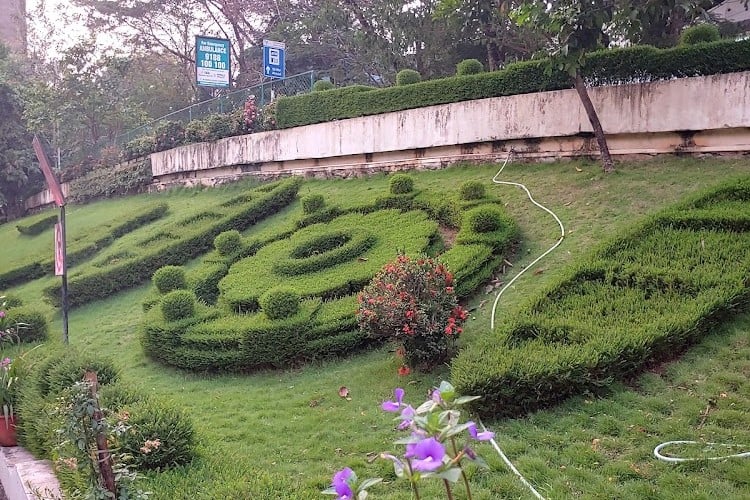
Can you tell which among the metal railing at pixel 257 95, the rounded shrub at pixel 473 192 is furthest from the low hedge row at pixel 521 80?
the metal railing at pixel 257 95

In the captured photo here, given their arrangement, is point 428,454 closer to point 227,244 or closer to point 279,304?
point 279,304

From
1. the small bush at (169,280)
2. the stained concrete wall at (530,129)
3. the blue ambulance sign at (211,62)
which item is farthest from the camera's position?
the blue ambulance sign at (211,62)

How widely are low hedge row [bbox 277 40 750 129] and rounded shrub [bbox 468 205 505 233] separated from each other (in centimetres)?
205

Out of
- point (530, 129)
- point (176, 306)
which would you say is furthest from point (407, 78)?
point (176, 306)

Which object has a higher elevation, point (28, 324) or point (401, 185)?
point (401, 185)

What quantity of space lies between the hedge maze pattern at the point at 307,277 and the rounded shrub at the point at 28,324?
1140 millimetres

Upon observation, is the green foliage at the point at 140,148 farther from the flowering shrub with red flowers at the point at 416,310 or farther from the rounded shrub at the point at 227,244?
the flowering shrub with red flowers at the point at 416,310

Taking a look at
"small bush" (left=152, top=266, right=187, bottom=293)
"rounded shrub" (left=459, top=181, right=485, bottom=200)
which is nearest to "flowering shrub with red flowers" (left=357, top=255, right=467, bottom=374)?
"rounded shrub" (left=459, top=181, right=485, bottom=200)

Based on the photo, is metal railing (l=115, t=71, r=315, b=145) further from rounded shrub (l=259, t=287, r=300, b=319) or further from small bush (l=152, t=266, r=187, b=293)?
rounded shrub (l=259, t=287, r=300, b=319)

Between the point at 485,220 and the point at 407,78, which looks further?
the point at 407,78

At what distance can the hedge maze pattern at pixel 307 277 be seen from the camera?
5867 millimetres

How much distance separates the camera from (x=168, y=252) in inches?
400

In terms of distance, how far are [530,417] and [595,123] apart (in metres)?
5.16

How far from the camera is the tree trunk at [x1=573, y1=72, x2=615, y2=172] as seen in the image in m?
7.89
